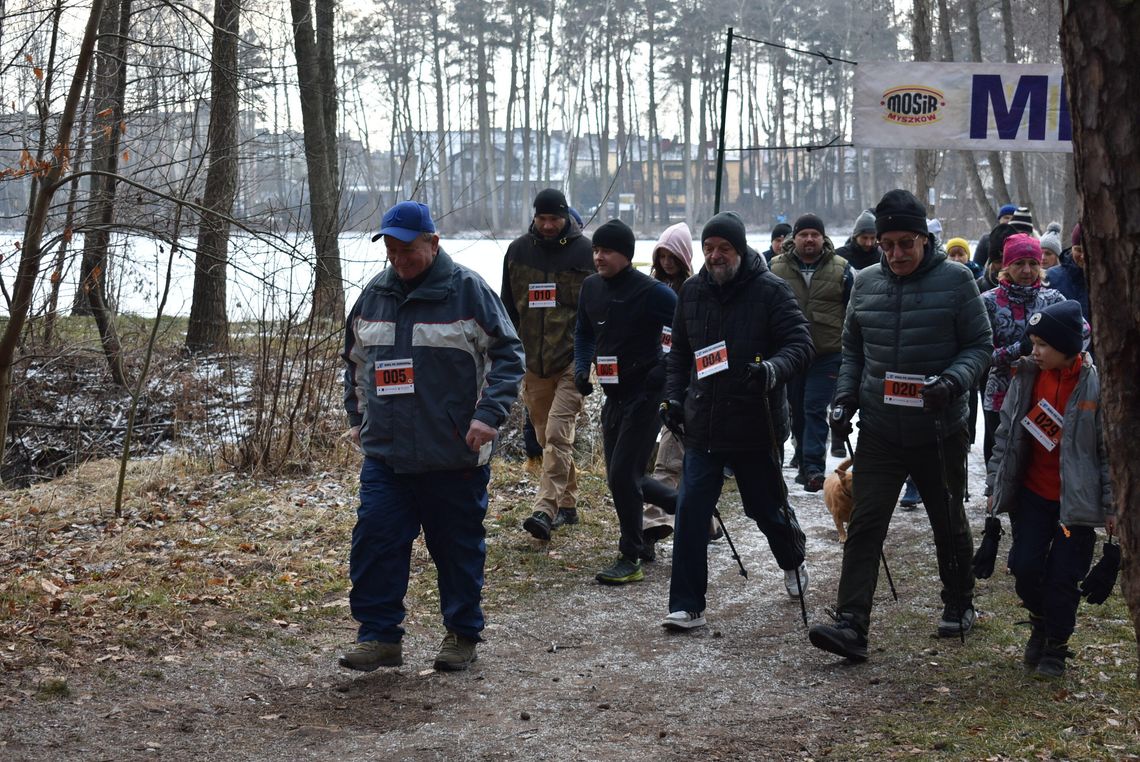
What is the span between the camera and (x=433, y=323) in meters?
5.65

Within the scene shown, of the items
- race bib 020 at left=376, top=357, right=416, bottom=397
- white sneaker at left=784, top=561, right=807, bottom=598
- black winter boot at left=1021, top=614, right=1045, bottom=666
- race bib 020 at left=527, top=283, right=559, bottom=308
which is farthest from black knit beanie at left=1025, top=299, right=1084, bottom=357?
race bib 020 at left=527, top=283, right=559, bottom=308

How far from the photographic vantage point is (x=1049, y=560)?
5547mm

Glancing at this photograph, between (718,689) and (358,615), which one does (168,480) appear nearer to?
(358,615)

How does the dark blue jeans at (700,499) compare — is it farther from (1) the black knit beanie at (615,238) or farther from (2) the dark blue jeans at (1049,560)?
(1) the black knit beanie at (615,238)

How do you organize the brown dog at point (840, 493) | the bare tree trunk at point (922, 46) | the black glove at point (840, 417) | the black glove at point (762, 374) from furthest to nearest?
the bare tree trunk at point (922, 46) → the brown dog at point (840, 493) → the black glove at point (762, 374) → the black glove at point (840, 417)

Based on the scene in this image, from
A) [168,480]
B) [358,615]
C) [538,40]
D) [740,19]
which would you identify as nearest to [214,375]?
[168,480]

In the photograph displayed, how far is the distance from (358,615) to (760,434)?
2.23 m

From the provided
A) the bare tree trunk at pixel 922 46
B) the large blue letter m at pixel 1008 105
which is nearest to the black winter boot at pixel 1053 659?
the large blue letter m at pixel 1008 105

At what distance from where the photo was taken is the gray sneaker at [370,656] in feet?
18.5

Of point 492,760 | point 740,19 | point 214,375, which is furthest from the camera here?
point 740,19

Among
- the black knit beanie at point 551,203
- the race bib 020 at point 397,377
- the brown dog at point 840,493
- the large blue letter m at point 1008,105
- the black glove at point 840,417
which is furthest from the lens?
the large blue letter m at point 1008,105

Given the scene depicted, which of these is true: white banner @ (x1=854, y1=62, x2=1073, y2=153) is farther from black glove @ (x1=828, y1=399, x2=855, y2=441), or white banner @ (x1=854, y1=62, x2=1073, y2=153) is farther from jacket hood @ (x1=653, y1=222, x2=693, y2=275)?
black glove @ (x1=828, y1=399, x2=855, y2=441)

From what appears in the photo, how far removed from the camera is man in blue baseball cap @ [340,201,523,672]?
18.4 feet

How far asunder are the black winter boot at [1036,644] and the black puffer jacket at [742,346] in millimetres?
1560
